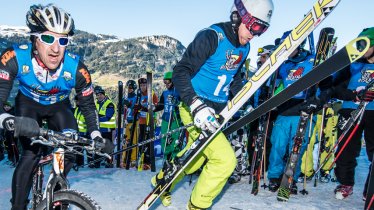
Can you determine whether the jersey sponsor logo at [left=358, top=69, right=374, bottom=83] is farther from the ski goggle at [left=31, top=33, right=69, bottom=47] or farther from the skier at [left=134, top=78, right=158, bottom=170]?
the skier at [left=134, top=78, right=158, bottom=170]

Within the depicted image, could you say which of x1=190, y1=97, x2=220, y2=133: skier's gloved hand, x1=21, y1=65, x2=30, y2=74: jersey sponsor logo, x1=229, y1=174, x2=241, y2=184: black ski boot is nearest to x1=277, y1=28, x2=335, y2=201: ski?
x1=229, y1=174, x2=241, y2=184: black ski boot

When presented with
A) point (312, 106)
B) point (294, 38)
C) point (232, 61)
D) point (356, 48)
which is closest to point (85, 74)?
point (232, 61)

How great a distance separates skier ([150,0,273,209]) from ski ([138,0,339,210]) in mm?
154

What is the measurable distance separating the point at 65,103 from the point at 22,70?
62 cm

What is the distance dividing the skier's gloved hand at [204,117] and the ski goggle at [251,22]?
3.33 ft

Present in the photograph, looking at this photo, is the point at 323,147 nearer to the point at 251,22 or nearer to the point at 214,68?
the point at 214,68

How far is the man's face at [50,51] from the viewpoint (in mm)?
3125

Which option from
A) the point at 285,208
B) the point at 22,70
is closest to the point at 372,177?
the point at 285,208

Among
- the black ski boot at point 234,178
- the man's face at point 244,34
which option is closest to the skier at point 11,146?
the black ski boot at point 234,178

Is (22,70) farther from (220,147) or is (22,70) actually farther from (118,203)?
(118,203)

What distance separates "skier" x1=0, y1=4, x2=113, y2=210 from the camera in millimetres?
3117

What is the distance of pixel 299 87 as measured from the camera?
138 inches

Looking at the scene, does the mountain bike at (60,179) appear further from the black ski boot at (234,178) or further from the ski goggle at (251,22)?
the black ski boot at (234,178)

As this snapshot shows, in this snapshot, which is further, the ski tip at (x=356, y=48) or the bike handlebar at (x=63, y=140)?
the ski tip at (x=356, y=48)
